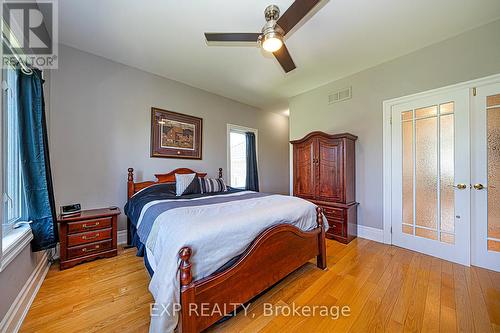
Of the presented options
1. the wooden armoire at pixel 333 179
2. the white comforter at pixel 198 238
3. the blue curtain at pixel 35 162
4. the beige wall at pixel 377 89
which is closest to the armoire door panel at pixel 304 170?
the wooden armoire at pixel 333 179

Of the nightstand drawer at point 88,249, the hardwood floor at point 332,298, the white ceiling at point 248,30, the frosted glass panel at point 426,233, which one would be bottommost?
the hardwood floor at point 332,298

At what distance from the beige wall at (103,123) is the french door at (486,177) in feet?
13.0

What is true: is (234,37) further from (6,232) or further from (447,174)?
(447,174)

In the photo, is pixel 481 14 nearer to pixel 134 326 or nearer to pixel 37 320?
pixel 134 326

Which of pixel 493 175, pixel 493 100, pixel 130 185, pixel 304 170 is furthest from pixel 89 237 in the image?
pixel 493 100

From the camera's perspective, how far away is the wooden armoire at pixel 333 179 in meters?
2.99

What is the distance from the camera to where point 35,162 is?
1.84 meters

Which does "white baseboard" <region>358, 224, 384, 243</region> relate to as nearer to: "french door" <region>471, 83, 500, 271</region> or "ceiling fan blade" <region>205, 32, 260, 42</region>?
"french door" <region>471, 83, 500, 271</region>

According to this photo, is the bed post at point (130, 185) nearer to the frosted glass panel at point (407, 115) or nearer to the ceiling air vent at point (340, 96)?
the ceiling air vent at point (340, 96)

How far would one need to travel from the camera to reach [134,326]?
1409mm

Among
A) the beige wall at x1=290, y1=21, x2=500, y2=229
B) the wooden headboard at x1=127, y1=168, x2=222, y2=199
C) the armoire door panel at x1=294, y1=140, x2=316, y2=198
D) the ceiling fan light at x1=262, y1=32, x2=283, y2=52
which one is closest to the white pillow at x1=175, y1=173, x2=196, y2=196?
the wooden headboard at x1=127, y1=168, x2=222, y2=199

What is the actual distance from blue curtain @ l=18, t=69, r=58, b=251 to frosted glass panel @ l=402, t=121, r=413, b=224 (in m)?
4.29

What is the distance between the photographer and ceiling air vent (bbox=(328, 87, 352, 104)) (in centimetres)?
336

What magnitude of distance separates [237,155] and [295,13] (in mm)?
3264
